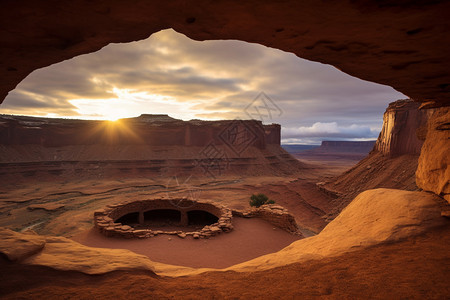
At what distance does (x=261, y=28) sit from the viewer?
2445 mm

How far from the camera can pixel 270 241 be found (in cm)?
1062

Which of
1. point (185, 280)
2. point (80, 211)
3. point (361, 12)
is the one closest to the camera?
point (361, 12)

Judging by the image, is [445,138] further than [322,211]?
No

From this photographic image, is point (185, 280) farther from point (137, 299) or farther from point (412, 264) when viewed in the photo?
point (412, 264)

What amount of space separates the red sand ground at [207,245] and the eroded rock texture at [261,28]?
308 inches

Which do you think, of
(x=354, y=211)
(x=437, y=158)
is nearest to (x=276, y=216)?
(x=354, y=211)

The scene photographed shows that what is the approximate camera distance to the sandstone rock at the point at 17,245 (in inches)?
128

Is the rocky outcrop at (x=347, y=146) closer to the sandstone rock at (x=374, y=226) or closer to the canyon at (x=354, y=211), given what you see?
the sandstone rock at (x=374, y=226)

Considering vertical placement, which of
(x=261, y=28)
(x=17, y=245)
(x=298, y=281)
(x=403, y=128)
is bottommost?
(x=298, y=281)

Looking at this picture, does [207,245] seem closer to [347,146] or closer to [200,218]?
[200,218]

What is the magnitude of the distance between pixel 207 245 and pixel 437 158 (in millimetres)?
8948

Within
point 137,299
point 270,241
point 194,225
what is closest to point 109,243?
point 194,225

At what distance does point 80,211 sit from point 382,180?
28741mm

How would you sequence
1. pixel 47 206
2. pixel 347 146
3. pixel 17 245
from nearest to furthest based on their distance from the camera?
pixel 17 245 < pixel 47 206 < pixel 347 146
